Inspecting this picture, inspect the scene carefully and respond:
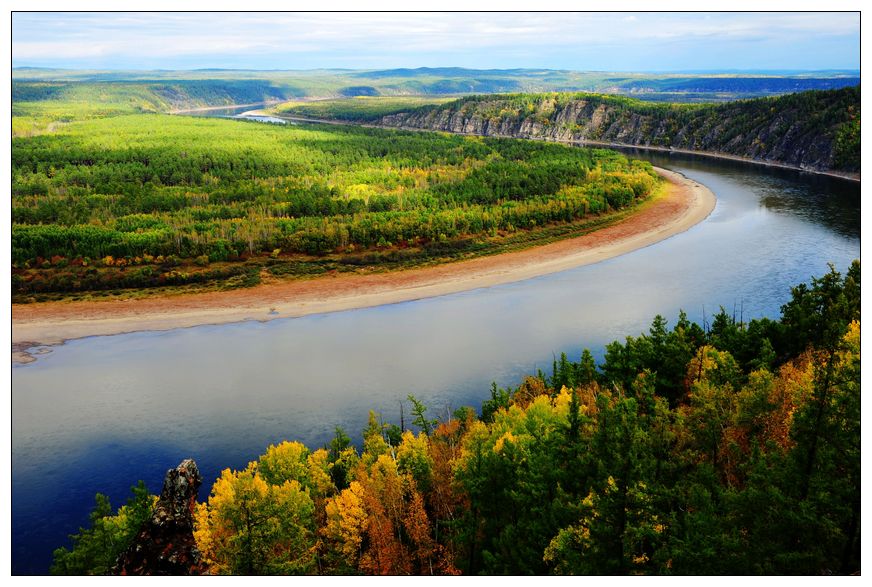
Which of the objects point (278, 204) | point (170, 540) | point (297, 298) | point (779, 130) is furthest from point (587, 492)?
point (779, 130)

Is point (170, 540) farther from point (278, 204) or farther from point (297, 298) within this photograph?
point (278, 204)

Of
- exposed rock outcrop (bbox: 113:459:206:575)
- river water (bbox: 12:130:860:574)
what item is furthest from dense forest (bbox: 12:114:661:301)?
exposed rock outcrop (bbox: 113:459:206:575)

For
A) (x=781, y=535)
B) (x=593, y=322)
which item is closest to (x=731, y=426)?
(x=781, y=535)

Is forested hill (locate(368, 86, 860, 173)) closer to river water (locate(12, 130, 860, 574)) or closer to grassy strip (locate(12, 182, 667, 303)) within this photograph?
river water (locate(12, 130, 860, 574))

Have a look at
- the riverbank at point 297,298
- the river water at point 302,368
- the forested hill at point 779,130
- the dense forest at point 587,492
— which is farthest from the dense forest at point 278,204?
the dense forest at point 587,492

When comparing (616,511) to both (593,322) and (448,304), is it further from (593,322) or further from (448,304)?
(448,304)
